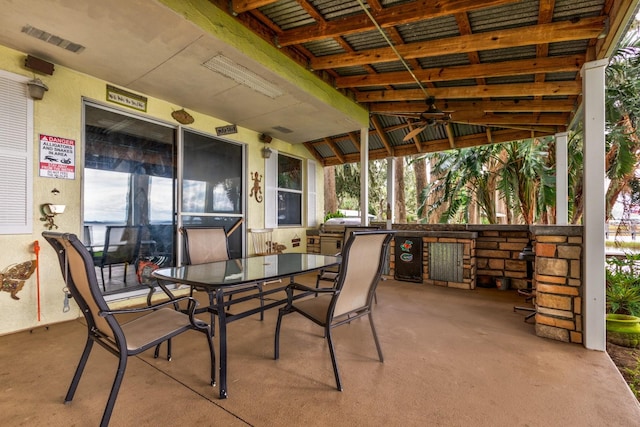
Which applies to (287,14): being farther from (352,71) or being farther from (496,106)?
Result: (496,106)

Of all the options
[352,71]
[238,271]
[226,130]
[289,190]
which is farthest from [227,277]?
[289,190]

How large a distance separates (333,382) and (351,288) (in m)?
0.62

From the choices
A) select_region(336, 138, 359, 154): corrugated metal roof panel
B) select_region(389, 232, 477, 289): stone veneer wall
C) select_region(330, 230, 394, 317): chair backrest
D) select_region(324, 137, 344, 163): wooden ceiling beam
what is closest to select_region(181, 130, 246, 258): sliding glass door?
select_region(324, 137, 344, 163): wooden ceiling beam

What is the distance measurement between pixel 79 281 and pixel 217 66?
245cm

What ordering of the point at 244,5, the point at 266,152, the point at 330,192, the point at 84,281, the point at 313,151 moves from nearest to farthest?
1. the point at 84,281
2. the point at 244,5
3. the point at 266,152
4. the point at 313,151
5. the point at 330,192

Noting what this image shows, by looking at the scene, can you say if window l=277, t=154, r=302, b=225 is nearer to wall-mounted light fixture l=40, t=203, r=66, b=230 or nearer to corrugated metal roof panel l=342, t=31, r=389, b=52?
corrugated metal roof panel l=342, t=31, r=389, b=52

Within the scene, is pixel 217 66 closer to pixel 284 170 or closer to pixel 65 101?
pixel 65 101

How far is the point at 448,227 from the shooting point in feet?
17.8

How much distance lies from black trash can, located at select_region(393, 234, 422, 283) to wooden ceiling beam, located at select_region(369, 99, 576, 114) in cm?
215

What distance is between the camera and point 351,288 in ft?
7.00

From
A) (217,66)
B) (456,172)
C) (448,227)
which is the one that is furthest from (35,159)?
(456,172)

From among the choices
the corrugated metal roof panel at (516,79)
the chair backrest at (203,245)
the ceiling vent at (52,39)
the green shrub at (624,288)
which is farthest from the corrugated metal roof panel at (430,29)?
the green shrub at (624,288)

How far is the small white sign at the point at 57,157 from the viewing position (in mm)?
3123

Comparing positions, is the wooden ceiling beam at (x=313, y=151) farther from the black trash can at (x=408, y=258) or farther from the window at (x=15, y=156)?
the window at (x=15, y=156)
